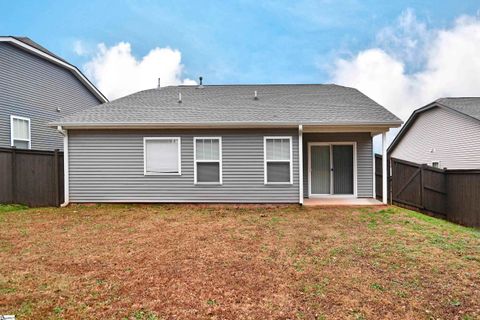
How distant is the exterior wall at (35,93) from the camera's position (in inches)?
465

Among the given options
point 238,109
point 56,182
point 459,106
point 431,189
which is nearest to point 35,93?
point 56,182

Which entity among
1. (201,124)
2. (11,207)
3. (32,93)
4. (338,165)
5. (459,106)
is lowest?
(11,207)

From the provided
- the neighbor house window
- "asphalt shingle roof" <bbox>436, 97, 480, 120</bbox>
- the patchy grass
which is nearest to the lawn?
the patchy grass

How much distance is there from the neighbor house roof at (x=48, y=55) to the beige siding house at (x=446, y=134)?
1895cm

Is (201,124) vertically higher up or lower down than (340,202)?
higher up

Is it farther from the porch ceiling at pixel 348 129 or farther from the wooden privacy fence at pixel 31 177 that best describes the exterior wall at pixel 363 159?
the wooden privacy fence at pixel 31 177

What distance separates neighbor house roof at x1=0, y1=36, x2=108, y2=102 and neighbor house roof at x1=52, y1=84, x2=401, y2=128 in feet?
15.0

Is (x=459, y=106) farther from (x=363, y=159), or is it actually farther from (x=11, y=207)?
(x=11, y=207)

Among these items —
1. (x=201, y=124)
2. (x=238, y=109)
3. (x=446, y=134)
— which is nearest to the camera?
(x=201, y=124)

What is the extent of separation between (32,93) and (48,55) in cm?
201

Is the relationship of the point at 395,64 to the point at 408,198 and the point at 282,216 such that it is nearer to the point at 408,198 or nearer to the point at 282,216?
the point at 408,198

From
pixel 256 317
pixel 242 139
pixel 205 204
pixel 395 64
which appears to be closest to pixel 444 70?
pixel 395 64

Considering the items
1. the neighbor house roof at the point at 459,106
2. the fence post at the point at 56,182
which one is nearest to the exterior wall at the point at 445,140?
the neighbor house roof at the point at 459,106

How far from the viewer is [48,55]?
45.2 ft
